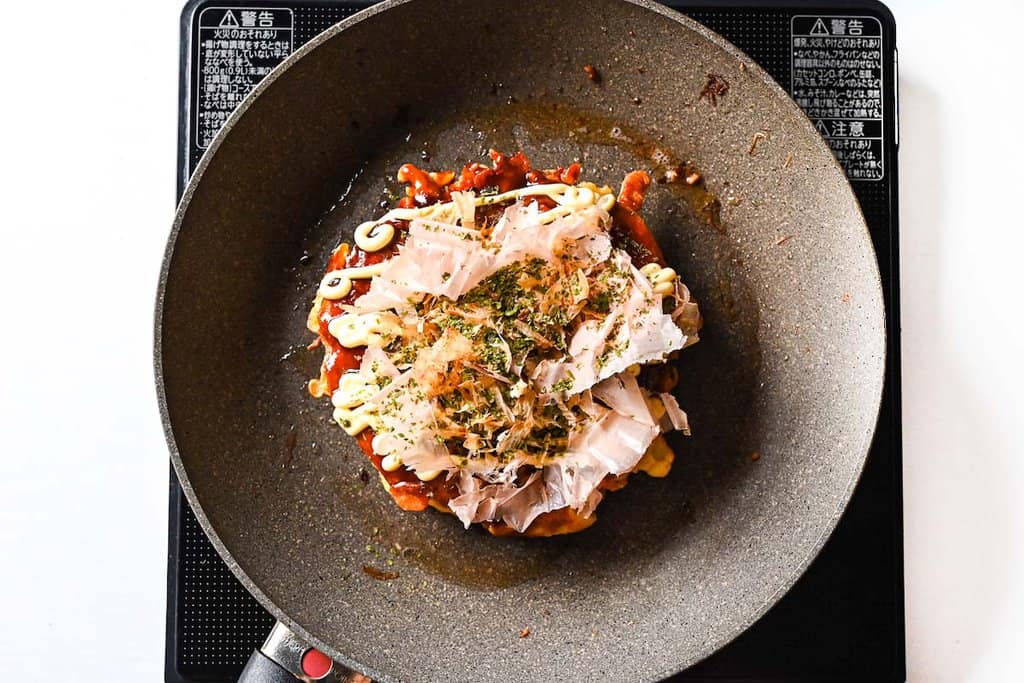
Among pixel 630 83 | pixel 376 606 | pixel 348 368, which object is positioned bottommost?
pixel 376 606

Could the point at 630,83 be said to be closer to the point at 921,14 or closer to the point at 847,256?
the point at 847,256

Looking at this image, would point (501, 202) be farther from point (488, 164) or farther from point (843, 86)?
point (843, 86)

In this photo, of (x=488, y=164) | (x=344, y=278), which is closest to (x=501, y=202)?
(x=488, y=164)

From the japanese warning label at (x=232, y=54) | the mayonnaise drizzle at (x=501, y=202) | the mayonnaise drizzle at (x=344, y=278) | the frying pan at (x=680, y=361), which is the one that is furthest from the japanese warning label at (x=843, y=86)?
the japanese warning label at (x=232, y=54)

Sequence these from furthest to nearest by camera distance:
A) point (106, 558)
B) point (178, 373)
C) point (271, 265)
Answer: point (106, 558)
point (271, 265)
point (178, 373)

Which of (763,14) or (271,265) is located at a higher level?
(763,14)

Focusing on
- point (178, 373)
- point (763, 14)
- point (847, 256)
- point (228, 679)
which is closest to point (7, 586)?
point (228, 679)
